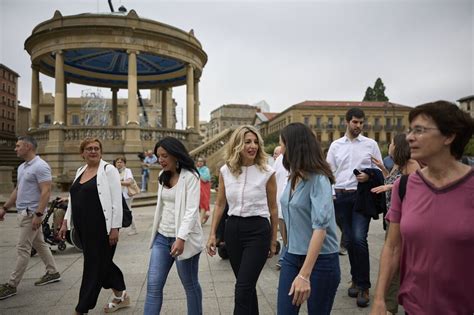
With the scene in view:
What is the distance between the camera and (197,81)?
77.3ft

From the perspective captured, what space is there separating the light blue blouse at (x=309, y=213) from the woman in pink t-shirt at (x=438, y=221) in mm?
579

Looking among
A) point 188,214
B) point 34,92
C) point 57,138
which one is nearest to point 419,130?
point 188,214

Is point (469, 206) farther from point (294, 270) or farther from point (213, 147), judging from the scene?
point (213, 147)

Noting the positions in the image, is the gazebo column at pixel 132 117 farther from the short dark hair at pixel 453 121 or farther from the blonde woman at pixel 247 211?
the short dark hair at pixel 453 121

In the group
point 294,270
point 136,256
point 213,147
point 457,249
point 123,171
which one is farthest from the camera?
point 213,147

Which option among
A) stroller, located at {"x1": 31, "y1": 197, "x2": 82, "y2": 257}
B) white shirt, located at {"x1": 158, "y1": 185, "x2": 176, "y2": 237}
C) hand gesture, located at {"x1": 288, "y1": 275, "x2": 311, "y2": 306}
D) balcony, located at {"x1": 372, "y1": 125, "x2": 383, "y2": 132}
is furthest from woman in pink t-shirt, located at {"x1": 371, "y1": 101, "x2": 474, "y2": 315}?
balcony, located at {"x1": 372, "y1": 125, "x2": 383, "y2": 132}

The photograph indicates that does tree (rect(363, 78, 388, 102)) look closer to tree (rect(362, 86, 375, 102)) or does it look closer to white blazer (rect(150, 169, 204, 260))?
tree (rect(362, 86, 375, 102))

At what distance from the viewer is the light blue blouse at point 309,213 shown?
2.43 metres

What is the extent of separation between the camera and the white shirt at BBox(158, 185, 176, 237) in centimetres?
332

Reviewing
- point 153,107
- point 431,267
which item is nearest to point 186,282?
point 431,267

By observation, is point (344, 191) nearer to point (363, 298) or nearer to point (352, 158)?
point (352, 158)

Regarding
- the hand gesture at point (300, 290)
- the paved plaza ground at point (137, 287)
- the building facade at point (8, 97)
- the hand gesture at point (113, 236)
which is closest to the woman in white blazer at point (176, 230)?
the hand gesture at point (113, 236)

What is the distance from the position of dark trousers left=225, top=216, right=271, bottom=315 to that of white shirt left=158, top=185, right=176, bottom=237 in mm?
560

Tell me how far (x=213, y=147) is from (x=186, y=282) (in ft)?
51.3
